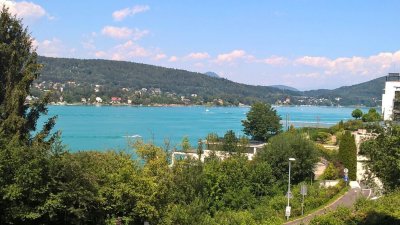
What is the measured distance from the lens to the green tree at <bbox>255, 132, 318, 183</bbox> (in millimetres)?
28438

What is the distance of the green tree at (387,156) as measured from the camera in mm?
13223

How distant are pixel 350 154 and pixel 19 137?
71.7ft

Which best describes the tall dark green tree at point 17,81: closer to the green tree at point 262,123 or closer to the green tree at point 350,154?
the green tree at point 350,154

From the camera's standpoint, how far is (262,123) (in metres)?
53.9

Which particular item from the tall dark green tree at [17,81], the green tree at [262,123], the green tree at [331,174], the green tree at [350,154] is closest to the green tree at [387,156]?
the tall dark green tree at [17,81]

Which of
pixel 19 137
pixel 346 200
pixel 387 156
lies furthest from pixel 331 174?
pixel 19 137

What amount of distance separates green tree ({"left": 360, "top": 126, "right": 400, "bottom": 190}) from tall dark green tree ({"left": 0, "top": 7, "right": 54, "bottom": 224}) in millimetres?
9975

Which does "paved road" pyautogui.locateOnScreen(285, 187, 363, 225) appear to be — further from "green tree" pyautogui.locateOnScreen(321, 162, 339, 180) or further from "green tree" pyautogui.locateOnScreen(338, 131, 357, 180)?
"green tree" pyautogui.locateOnScreen(338, 131, 357, 180)

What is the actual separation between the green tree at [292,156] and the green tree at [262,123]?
23884mm

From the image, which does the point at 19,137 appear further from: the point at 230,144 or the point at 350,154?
the point at 230,144

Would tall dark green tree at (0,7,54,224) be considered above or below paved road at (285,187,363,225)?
above

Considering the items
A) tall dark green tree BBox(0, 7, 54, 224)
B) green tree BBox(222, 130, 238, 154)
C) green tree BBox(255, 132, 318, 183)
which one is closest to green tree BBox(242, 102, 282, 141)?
green tree BBox(222, 130, 238, 154)

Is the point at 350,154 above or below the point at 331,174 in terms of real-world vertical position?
above

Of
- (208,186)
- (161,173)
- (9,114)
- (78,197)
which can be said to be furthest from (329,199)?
(9,114)
